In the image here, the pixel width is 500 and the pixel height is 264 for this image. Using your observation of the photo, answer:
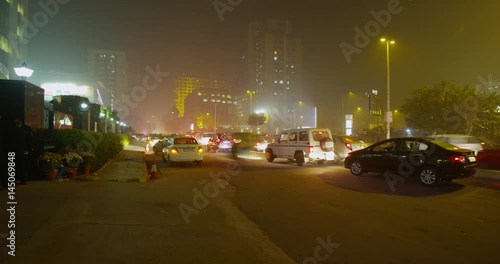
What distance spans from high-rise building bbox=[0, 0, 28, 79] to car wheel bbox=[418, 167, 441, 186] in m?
53.2

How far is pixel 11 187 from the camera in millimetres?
10047

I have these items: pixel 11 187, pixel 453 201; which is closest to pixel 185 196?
pixel 11 187

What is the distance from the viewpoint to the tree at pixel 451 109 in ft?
129

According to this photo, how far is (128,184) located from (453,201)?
9775mm

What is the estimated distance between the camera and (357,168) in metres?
14.8

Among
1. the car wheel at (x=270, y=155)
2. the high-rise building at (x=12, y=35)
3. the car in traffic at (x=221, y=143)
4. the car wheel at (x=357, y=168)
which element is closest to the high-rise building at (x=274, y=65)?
the high-rise building at (x=12, y=35)

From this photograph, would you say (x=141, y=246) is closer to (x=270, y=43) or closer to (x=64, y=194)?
(x=64, y=194)

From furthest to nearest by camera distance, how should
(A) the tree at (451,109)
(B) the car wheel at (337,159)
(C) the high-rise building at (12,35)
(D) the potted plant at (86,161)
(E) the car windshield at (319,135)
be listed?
(C) the high-rise building at (12,35) → (A) the tree at (451,109) → (B) the car wheel at (337,159) → (E) the car windshield at (319,135) → (D) the potted plant at (86,161)

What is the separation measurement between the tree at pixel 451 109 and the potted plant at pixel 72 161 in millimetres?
38859

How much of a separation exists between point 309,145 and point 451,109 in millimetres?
29778

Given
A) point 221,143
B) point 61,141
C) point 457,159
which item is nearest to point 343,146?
point 457,159

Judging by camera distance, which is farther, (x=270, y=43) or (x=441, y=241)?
(x=270, y=43)

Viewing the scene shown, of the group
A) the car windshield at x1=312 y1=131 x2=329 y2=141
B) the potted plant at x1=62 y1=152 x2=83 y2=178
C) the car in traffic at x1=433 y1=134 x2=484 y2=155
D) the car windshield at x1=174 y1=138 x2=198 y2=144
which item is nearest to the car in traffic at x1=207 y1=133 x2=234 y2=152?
the car windshield at x1=174 y1=138 x2=198 y2=144

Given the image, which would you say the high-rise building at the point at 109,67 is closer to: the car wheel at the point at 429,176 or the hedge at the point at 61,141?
the hedge at the point at 61,141
